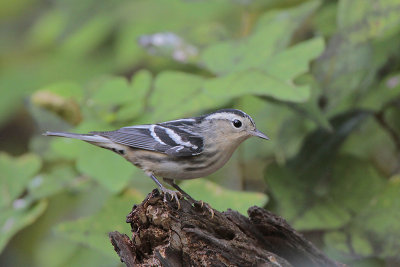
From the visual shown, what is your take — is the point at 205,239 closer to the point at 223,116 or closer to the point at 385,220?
the point at 223,116

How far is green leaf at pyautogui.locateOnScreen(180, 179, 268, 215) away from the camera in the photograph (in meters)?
3.71

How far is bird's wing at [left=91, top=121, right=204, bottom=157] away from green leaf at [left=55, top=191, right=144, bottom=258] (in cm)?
67

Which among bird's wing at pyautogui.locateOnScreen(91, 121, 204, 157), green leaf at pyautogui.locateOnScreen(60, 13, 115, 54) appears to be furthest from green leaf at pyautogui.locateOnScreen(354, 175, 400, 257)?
green leaf at pyautogui.locateOnScreen(60, 13, 115, 54)

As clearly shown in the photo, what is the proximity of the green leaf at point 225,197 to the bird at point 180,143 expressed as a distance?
1.59ft

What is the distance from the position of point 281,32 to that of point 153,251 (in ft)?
6.65

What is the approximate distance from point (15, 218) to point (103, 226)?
22.4 inches

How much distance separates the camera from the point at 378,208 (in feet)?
12.7

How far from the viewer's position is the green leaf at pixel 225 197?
3707 mm

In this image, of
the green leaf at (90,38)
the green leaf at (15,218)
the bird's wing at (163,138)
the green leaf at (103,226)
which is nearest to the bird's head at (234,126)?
the bird's wing at (163,138)

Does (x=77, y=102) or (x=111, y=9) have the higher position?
(x=111, y=9)

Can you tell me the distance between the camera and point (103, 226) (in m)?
3.81

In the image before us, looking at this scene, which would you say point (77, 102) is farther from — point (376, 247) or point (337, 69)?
point (376, 247)

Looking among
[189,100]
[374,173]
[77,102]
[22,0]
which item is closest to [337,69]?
[374,173]

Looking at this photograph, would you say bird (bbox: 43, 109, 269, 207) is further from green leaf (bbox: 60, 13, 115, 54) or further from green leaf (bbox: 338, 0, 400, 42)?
green leaf (bbox: 60, 13, 115, 54)
